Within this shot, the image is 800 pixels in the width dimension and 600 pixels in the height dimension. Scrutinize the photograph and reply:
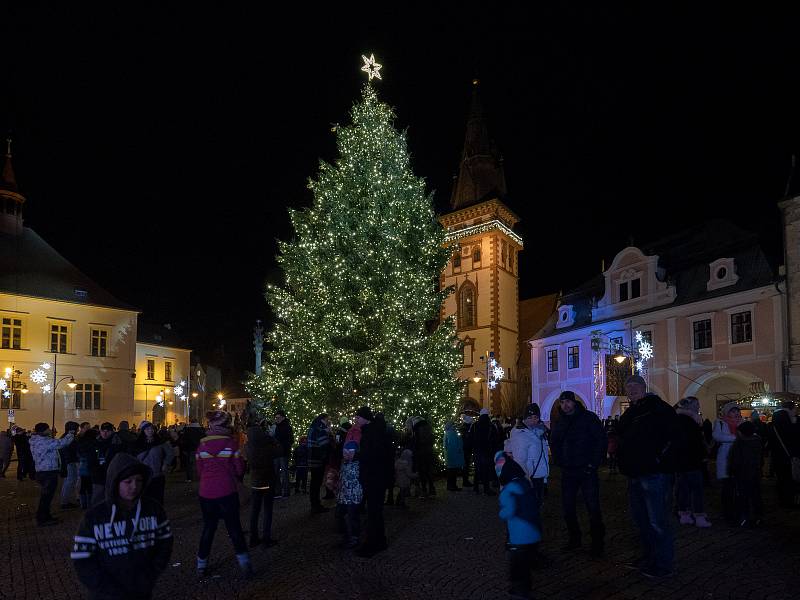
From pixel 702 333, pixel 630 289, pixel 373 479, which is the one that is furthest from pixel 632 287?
pixel 373 479

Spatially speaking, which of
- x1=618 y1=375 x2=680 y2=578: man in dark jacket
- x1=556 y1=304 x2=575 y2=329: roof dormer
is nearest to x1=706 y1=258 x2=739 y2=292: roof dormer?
x1=556 y1=304 x2=575 y2=329: roof dormer

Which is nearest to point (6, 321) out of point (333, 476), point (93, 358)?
point (93, 358)

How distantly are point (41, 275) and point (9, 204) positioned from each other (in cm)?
575

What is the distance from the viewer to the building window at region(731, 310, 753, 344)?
29766 mm

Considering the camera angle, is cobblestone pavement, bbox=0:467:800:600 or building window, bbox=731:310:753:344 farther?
building window, bbox=731:310:753:344

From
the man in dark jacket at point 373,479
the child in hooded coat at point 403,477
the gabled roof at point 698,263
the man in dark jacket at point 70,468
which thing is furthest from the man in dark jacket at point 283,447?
the gabled roof at point 698,263

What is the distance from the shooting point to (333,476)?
12.2 meters

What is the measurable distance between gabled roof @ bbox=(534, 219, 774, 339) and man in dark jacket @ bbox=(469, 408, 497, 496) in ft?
62.6

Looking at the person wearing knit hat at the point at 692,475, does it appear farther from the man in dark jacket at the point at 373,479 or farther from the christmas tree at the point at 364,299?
the christmas tree at the point at 364,299

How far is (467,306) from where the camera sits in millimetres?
54562

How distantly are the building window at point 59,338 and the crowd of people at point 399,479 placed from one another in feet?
107

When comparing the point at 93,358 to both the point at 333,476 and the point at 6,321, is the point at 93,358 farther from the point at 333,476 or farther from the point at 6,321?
the point at 333,476

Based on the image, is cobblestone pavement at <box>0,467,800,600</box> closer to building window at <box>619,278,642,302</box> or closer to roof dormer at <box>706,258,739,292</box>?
roof dormer at <box>706,258,739,292</box>

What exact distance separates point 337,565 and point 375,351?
10777 millimetres
